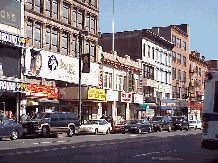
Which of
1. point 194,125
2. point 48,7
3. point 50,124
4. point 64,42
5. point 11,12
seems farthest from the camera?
point 194,125

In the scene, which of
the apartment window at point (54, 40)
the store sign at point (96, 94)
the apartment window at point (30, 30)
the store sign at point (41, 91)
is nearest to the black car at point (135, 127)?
the store sign at point (96, 94)

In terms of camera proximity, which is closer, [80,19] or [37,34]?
[37,34]

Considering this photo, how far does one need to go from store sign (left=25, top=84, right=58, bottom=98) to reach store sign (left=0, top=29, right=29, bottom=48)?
12.9 feet

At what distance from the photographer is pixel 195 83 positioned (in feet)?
284

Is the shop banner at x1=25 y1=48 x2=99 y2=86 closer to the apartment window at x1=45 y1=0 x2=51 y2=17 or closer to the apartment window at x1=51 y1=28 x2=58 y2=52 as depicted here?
the apartment window at x1=51 y1=28 x2=58 y2=52

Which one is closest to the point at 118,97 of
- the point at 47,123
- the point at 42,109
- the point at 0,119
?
the point at 42,109

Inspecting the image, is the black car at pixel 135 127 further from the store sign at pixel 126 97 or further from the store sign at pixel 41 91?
the store sign at pixel 126 97

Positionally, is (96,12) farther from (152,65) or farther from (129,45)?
(152,65)

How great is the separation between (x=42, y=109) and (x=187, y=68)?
4813 cm

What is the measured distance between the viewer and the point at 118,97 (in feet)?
178

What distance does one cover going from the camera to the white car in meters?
35.6

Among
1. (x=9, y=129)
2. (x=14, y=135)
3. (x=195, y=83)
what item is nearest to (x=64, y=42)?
(x=14, y=135)

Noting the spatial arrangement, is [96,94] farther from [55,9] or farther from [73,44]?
[55,9]

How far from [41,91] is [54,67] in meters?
3.61
